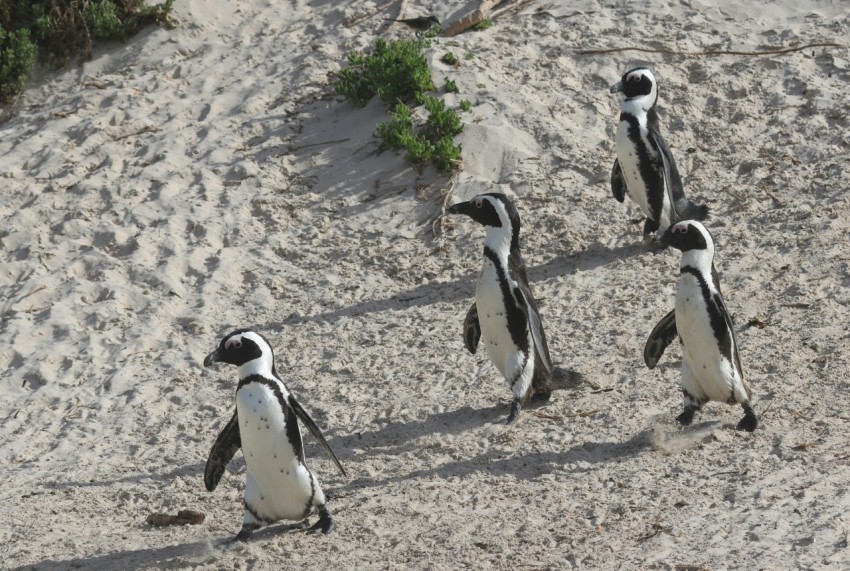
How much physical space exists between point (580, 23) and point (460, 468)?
16.4ft

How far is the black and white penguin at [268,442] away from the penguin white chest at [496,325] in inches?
52.3

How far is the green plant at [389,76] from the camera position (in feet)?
28.2

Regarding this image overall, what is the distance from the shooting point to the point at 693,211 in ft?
24.6

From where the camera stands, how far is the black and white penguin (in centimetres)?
486

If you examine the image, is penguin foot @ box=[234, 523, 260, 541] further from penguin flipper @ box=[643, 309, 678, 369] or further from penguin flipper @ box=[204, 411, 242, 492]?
penguin flipper @ box=[643, 309, 678, 369]

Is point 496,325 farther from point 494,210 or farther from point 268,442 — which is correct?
point 268,442

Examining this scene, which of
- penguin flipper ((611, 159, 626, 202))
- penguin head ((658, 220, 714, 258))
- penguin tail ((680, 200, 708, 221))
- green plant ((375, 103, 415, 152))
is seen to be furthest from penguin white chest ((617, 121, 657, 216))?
penguin head ((658, 220, 714, 258))

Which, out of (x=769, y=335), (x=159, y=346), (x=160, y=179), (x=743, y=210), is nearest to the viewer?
(x=769, y=335)

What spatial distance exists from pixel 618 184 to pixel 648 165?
370 mm

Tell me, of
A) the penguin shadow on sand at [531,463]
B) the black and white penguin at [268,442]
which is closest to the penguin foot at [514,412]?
the penguin shadow on sand at [531,463]

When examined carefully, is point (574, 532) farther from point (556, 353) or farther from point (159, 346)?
point (159, 346)

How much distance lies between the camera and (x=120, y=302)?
7.29m

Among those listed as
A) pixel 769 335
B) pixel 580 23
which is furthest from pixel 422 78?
pixel 769 335

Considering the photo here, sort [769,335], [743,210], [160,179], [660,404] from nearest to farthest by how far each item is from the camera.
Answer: [660,404] → [769,335] → [743,210] → [160,179]
